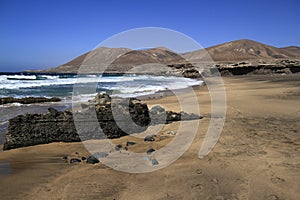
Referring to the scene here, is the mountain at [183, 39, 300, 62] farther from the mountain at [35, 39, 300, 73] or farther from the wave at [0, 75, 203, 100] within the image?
the wave at [0, 75, 203, 100]

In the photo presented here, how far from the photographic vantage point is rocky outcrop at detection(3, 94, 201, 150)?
592cm

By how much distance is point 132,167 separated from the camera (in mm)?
4461

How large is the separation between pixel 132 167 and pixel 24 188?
167 cm

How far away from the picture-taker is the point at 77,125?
6258 millimetres

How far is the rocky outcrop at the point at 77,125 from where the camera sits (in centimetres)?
592

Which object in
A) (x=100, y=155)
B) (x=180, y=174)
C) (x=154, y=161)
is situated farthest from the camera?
(x=100, y=155)

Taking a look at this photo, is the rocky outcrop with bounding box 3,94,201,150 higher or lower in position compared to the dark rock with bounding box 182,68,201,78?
lower

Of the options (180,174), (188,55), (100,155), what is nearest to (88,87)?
(100,155)

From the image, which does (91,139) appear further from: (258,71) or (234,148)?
(258,71)

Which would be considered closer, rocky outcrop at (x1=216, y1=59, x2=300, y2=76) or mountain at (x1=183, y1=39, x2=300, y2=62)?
rocky outcrop at (x1=216, y1=59, x2=300, y2=76)

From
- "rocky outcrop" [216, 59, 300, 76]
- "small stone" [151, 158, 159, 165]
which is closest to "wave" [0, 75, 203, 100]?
"rocky outcrop" [216, 59, 300, 76]

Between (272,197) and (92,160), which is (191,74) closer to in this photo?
(92,160)

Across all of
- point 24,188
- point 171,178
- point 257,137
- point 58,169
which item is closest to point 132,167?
point 171,178

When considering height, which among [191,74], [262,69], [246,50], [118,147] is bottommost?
[118,147]
